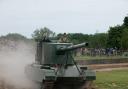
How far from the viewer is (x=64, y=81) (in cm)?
2277

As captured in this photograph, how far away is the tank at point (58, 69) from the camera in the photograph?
21934 millimetres

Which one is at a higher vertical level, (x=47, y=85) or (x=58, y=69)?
(x=58, y=69)

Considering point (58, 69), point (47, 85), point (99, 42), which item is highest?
point (99, 42)

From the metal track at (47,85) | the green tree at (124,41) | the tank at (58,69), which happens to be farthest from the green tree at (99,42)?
the metal track at (47,85)

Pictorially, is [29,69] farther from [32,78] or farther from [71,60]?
[71,60]

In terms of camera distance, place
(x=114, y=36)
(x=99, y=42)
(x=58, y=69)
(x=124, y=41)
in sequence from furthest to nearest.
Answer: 1. (x=99, y=42)
2. (x=114, y=36)
3. (x=124, y=41)
4. (x=58, y=69)

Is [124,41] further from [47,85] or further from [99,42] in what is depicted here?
[47,85]

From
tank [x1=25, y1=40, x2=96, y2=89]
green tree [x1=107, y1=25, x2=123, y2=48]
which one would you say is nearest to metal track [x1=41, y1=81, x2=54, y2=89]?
tank [x1=25, y1=40, x2=96, y2=89]

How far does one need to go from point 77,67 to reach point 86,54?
36.5 metres

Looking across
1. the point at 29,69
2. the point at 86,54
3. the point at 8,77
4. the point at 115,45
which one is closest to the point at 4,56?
the point at 8,77

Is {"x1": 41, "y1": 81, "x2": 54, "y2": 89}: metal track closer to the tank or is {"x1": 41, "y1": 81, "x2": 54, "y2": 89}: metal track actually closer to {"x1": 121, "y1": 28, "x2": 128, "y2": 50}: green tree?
the tank

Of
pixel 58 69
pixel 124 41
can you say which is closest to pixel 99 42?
pixel 124 41

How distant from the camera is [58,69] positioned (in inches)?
886

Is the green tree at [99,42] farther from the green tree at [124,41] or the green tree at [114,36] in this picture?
the green tree at [124,41]
